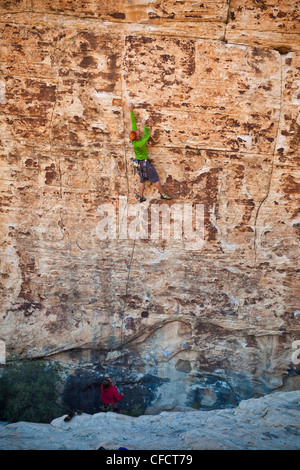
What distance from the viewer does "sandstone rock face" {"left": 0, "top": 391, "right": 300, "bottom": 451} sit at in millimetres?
4930

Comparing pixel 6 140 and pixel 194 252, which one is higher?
pixel 6 140

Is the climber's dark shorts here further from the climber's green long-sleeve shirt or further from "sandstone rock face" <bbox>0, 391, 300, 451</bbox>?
"sandstone rock face" <bbox>0, 391, 300, 451</bbox>

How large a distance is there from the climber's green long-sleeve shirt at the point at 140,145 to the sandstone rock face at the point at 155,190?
0.95 ft

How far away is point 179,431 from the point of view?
18.4ft

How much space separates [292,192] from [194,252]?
2.13m

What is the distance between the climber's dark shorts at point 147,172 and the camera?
700cm

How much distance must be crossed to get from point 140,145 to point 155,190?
96 centimetres

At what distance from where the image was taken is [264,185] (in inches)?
287

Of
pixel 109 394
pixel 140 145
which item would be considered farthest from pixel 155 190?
pixel 109 394

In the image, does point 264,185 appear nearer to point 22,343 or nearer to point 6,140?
point 6,140

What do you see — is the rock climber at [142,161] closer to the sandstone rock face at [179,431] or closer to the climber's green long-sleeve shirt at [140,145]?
the climber's green long-sleeve shirt at [140,145]

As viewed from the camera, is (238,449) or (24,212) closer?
(238,449)

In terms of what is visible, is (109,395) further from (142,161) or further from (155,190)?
(142,161)

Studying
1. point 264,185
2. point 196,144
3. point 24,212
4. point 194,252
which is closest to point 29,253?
point 24,212
